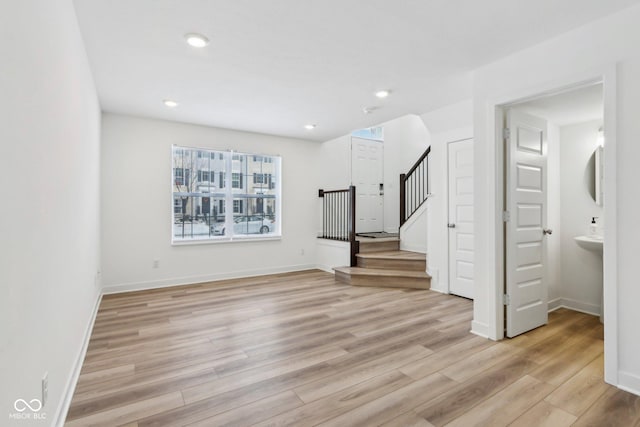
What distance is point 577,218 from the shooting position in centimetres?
378

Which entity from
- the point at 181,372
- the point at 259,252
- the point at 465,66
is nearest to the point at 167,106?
the point at 259,252

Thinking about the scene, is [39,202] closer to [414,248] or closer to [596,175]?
[596,175]

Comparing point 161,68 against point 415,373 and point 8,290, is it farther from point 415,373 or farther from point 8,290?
point 415,373

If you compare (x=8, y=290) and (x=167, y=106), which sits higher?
(x=167, y=106)

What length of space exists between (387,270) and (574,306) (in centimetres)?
235

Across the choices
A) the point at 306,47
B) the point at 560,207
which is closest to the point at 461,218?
the point at 560,207

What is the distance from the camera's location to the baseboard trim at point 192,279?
14.9 feet

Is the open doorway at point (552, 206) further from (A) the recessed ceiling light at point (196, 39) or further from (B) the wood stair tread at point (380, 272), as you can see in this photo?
(A) the recessed ceiling light at point (196, 39)

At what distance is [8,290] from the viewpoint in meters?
1.08

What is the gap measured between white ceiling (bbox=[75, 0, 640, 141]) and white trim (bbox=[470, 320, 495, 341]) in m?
2.41

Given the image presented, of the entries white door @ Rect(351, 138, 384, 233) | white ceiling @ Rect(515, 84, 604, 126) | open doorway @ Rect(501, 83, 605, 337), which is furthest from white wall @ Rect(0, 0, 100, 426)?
white door @ Rect(351, 138, 384, 233)

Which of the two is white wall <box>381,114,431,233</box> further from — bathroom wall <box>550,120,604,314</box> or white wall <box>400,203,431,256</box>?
bathroom wall <box>550,120,604,314</box>

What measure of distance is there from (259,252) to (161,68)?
341 centimetres

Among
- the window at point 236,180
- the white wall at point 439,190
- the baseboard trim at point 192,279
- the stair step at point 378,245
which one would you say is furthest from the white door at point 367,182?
the window at point 236,180
